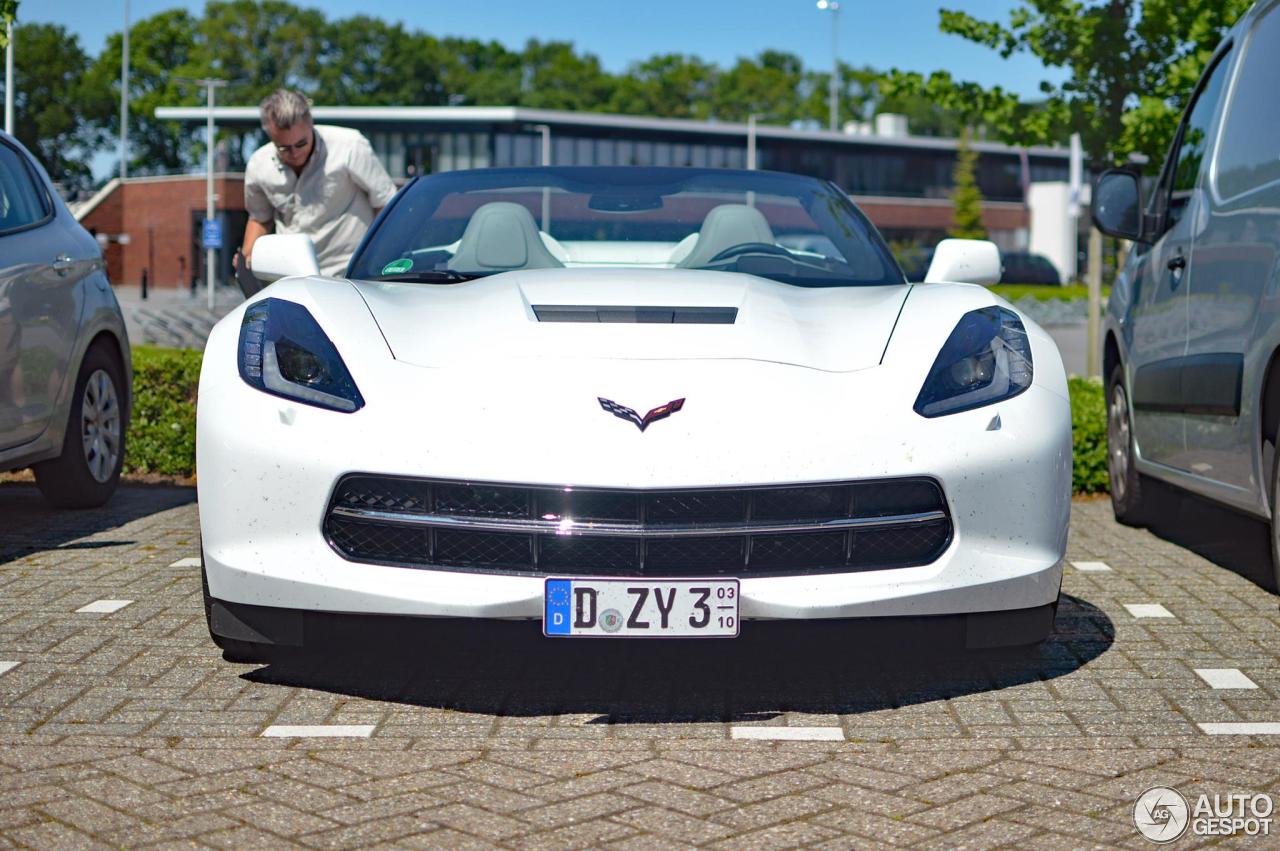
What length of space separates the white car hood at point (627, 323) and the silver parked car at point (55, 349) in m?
2.64

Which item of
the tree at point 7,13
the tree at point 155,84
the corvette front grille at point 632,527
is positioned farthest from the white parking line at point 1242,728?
the tree at point 155,84

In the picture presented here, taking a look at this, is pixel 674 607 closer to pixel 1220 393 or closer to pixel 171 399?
pixel 1220 393

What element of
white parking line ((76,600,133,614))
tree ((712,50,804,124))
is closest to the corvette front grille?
white parking line ((76,600,133,614))

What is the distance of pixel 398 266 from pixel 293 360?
1077 mm

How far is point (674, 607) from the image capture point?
3.79m

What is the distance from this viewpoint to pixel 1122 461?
7.45 meters

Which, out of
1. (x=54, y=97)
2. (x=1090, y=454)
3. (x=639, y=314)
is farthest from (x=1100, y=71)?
(x=54, y=97)

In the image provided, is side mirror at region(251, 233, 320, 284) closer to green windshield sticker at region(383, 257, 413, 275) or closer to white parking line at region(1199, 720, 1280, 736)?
green windshield sticker at region(383, 257, 413, 275)

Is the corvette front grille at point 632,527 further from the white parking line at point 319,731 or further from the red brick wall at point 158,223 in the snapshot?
the red brick wall at point 158,223

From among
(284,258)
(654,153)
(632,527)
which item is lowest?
(632,527)

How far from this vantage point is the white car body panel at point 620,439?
3822 millimetres

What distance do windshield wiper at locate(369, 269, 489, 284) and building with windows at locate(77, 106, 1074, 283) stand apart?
62.9 meters

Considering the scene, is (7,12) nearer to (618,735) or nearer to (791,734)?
(618,735)

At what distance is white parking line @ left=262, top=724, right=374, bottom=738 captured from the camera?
152 inches
